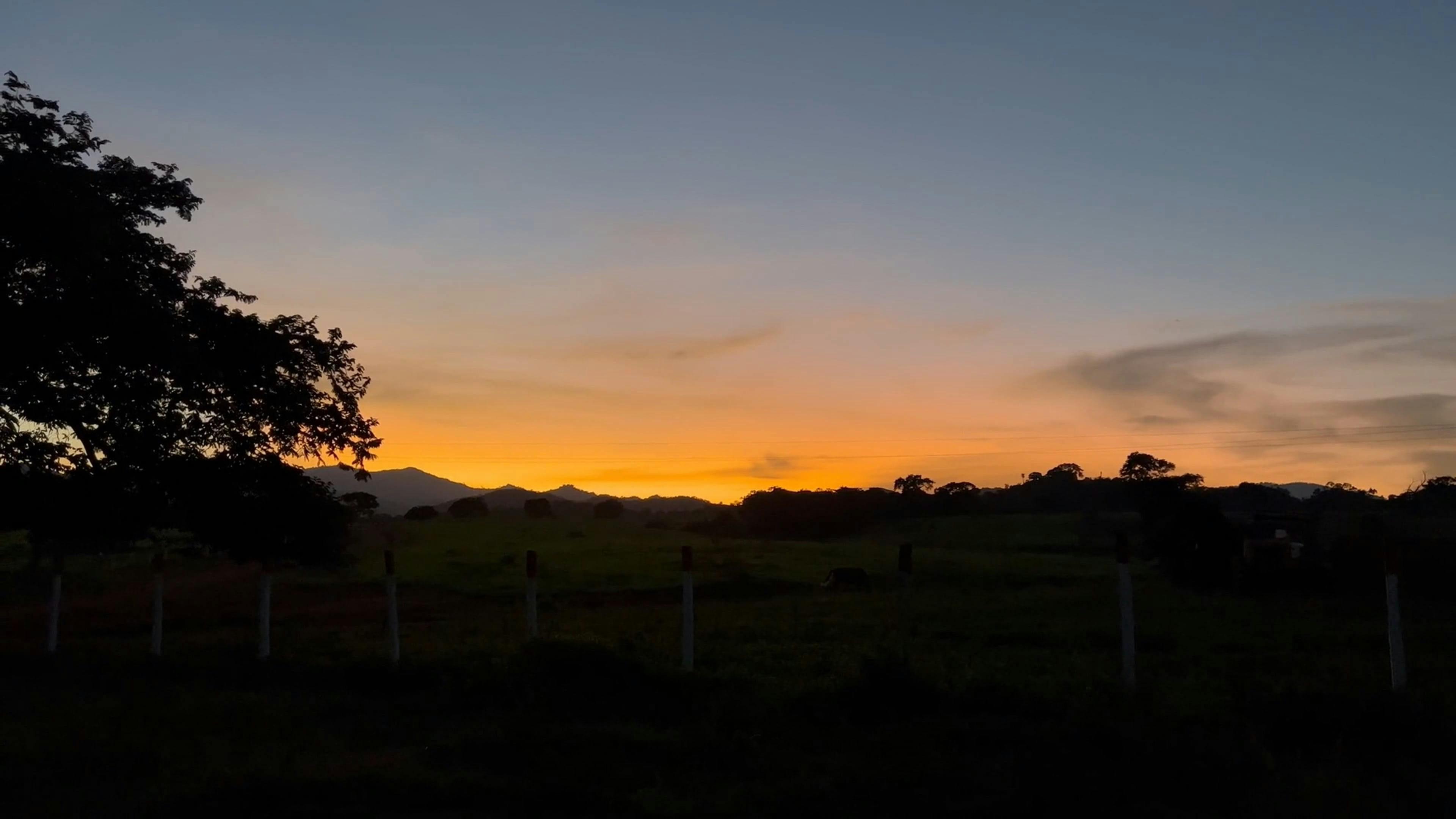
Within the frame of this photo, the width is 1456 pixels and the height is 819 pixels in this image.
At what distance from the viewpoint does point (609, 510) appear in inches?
4707

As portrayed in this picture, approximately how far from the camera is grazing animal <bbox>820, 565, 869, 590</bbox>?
118ft

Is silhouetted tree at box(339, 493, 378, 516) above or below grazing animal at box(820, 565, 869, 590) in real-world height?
above

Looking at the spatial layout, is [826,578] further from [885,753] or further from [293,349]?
[885,753]

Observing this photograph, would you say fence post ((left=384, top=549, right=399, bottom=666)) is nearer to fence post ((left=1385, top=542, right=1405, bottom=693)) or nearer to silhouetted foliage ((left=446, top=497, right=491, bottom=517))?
fence post ((left=1385, top=542, right=1405, bottom=693))

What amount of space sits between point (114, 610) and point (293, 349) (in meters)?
15.7

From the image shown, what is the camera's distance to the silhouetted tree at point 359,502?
749 inches

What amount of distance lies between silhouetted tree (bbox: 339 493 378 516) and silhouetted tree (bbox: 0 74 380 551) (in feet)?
2.22

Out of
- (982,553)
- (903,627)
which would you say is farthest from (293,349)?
(982,553)

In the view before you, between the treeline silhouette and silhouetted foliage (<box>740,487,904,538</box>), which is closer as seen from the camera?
the treeline silhouette

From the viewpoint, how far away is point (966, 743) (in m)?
8.11

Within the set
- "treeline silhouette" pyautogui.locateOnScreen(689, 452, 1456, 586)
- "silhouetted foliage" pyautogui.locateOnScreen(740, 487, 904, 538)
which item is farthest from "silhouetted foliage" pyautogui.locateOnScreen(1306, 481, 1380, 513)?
"silhouetted foliage" pyautogui.locateOnScreen(740, 487, 904, 538)

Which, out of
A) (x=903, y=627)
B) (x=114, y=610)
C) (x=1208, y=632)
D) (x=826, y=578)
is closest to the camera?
(x=903, y=627)

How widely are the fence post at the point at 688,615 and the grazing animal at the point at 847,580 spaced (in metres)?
24.2

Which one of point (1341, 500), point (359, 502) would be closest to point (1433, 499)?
point (1341, 500)
